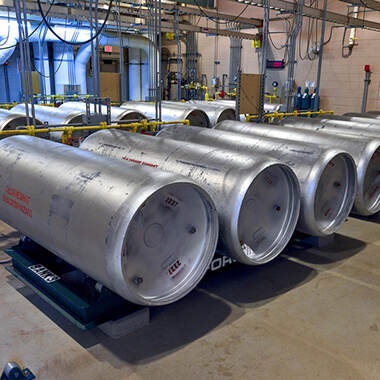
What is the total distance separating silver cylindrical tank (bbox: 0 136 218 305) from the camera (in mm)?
2496

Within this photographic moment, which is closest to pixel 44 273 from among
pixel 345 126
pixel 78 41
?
pixel 345 126

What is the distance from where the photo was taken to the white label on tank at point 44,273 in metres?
3.16

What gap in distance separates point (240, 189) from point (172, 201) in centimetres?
54

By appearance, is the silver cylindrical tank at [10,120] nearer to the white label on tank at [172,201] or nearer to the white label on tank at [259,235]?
the white label on tank at [172,201]

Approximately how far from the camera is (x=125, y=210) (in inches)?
96.0

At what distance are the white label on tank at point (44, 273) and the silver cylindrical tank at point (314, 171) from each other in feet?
7.00

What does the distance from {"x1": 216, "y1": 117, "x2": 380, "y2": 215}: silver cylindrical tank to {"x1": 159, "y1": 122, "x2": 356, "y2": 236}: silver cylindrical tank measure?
0.36 m

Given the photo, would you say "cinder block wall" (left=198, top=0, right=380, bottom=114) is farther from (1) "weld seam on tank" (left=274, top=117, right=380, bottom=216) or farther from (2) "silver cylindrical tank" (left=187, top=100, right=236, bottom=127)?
(1) "weld seam on tank" (left=274, top=117, right=380, bottom=216)

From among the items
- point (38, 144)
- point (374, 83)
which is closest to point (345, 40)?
point (374, 83)

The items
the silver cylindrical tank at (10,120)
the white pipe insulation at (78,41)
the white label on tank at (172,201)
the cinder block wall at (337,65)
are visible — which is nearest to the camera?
the white label on tank at (172,201)

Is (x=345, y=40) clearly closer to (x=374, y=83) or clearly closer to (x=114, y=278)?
(x=374, y=83)

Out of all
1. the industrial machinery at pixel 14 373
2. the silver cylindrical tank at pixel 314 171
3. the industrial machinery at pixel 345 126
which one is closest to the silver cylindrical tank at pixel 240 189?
the silver cylindrical tank at pixel 314 171

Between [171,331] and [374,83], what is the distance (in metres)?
10.3

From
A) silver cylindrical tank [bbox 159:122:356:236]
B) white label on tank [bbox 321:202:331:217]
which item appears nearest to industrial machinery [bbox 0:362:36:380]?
silver cylindrical tank [bbox 159:122:356:236]
